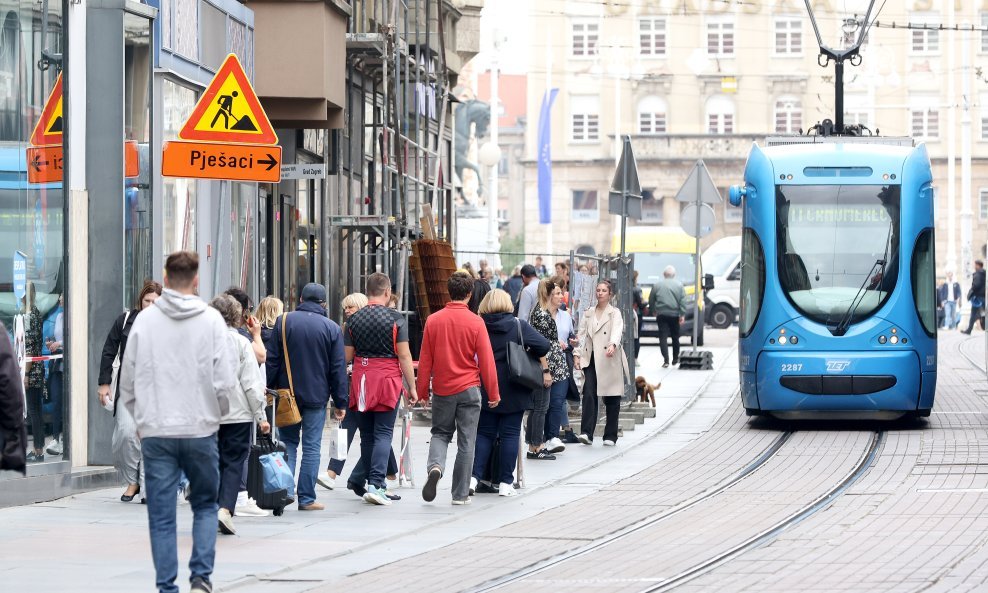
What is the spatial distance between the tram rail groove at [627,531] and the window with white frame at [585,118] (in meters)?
76.6

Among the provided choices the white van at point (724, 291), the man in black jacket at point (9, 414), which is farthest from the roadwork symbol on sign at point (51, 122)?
the white van at point (724, 291)

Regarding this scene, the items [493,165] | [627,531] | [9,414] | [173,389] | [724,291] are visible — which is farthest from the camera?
[493,165]

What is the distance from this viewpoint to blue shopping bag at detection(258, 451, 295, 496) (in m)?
12.5

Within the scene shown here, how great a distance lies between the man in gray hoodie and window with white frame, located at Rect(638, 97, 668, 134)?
85667 mm

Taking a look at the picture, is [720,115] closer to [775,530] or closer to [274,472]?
[274,472]

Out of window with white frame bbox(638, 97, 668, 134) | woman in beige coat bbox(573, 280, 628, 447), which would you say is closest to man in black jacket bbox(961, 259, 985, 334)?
woman in beige coat bbox(573, 280, 628, 447)

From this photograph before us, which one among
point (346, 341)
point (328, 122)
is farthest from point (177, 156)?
point (328, 122)

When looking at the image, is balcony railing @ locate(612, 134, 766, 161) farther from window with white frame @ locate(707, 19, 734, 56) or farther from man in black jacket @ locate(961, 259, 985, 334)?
man in black jacket @ locate(961, 259, 985, 334)

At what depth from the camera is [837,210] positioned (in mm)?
20000

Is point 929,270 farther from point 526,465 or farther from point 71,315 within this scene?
point 71,315

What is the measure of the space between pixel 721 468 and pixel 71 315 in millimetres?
5907

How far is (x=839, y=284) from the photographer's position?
19750mm

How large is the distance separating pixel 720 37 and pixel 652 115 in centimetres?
525

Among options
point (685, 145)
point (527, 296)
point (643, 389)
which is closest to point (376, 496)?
point (527, 296)
